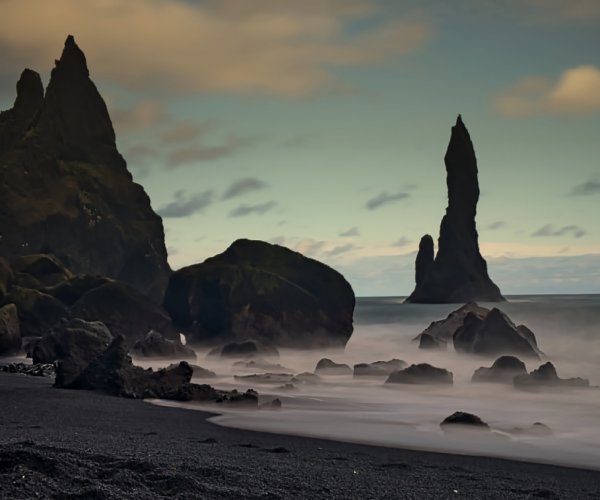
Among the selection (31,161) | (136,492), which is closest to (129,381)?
(136,492)

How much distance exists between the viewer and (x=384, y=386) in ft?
84.1

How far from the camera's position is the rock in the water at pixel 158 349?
35.5 meters

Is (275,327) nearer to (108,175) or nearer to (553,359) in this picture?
(553,359)

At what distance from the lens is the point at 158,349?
35.7 metres

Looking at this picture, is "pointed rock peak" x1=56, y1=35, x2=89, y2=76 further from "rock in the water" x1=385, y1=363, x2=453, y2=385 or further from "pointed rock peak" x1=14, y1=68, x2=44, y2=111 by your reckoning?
"rock in the water" x1=385, y1=363, x2=453, y2=385

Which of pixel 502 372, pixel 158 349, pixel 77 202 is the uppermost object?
pixel 77 202

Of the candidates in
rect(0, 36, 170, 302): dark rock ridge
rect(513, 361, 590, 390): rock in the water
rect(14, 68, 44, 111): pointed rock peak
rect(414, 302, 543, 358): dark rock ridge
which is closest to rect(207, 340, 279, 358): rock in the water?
rect(414, 302, 543, 358): dark rock ridge

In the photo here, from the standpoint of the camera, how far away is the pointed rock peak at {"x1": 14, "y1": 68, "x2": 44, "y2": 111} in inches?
5453

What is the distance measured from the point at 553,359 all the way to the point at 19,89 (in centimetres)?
12249

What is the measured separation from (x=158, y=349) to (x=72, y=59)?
116009mm

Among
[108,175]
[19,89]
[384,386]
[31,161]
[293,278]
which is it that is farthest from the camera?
[19,89]

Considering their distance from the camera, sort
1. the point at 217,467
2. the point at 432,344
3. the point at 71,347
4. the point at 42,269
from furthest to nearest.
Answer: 1. the point at 42,269
2. the point at 432,344
3. the point at 71,347
4. the point at 217,467

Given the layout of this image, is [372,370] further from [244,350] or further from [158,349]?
[158,349]

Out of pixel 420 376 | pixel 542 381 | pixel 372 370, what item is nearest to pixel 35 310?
pixel 372 370
